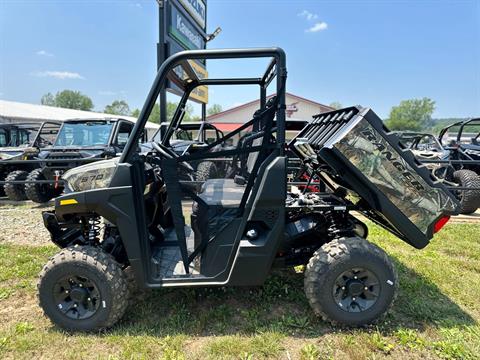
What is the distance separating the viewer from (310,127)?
362 cm

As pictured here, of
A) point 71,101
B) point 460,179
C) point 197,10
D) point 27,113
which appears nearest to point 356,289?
point 460,179

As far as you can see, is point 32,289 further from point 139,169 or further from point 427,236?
point 427,236

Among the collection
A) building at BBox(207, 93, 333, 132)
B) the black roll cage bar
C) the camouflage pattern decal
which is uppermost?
building at BBox(207, 93, 333, 132)

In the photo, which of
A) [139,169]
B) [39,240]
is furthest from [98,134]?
[139,169]

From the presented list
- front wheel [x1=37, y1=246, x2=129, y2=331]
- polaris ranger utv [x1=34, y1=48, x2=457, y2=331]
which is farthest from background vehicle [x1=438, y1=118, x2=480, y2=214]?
front wheel [x1=37, y1=246, x2=129, y2=331]

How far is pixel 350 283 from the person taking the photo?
99.5 inches

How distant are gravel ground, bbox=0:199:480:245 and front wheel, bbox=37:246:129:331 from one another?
2.70m

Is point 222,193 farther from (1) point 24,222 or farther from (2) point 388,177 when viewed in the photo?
(1) point 24,222

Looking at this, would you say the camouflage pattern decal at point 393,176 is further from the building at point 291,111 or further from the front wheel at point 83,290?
the building at point 291,111

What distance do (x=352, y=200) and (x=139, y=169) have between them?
200cm

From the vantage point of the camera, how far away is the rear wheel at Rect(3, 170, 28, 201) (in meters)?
7.84

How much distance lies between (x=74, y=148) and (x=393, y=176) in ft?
23.4

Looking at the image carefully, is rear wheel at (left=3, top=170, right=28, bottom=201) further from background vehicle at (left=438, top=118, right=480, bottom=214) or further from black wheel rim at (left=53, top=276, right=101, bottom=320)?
background vehicle at (left=438, top=118, right=480, bottom=214)

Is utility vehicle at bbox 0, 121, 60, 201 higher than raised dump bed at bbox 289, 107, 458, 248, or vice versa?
raised dump bed at bbox 289, 107, 458, 248
